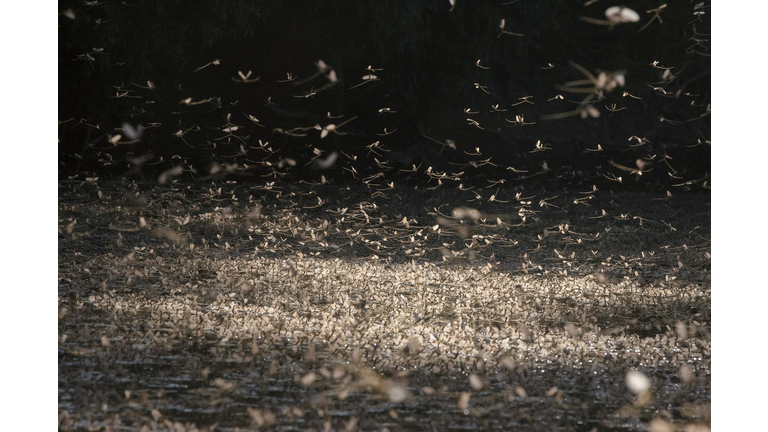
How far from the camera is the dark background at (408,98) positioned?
959 cm

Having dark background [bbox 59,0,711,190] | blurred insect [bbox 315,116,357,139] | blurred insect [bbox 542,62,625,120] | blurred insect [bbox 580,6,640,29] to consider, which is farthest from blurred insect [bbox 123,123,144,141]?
blurred insect [bbox 580,6,640,29]

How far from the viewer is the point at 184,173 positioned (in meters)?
9.97

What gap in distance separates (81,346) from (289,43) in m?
7.99

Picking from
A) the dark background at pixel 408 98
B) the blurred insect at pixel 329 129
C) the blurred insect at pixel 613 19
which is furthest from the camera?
the blurred insect at pixel 329 129

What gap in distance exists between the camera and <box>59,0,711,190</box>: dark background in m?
9.59

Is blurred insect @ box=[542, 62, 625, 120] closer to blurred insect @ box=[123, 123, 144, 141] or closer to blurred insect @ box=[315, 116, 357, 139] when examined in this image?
blurred insect @ box=[315, 116, 357, 139]

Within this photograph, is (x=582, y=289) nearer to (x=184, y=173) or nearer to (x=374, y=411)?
(x=374, y=411)

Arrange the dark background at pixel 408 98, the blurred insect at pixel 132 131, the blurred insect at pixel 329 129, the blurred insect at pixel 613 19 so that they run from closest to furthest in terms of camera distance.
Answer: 1. the dark background at pixel 408 98
2. the blurred insect at pixel 613 19
3. the blurred insect at pixel 132 131
4. the blurred insect at pixel 329 129

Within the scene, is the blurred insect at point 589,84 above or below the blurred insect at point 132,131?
above

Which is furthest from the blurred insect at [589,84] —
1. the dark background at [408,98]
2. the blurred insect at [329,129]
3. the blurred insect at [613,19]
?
the blurred insect at [329,129]

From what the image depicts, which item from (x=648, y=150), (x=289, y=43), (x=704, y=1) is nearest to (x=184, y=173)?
(x=289, y=43)

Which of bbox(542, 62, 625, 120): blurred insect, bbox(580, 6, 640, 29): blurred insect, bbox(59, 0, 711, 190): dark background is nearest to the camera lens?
bbox(59, 0, 711, 190): dark background

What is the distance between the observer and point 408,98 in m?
10.4

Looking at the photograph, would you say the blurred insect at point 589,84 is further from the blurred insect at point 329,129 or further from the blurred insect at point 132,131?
the blurred insect at point 132,131
